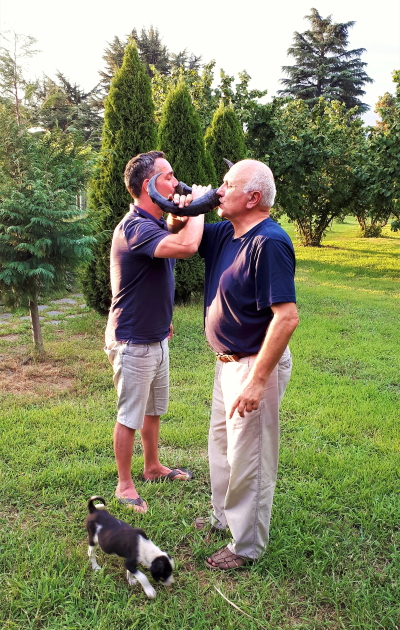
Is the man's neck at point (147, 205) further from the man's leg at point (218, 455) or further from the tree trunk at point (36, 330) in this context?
the tree trunk at point (36, 330)

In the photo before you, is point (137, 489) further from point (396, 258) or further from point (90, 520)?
point (396, 258)

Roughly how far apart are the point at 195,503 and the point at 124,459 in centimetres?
54

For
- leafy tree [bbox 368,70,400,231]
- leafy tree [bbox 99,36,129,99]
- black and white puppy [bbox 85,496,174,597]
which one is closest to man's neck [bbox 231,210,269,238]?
black and white puppy [bbox 85,496,174,597]

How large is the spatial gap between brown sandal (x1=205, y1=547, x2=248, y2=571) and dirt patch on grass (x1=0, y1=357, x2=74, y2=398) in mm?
2669

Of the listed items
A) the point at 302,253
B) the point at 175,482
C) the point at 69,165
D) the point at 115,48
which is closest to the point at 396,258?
the point at 302,253

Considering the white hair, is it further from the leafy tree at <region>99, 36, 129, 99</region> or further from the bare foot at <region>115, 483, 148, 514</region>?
the leafy tree at <region>99, 36, 129, 99</region>

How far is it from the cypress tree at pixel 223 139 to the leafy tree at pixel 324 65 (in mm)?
27436

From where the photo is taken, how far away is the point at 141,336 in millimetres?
2783

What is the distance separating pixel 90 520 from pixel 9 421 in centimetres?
190

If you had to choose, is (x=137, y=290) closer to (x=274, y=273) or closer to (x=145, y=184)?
(x=145, y=184)

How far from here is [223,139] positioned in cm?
1002

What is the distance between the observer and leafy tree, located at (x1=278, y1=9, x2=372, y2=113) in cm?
3434

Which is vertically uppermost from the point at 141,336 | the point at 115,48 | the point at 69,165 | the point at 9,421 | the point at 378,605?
the point at 115,48

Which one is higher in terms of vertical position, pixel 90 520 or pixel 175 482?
pixel 90 520
